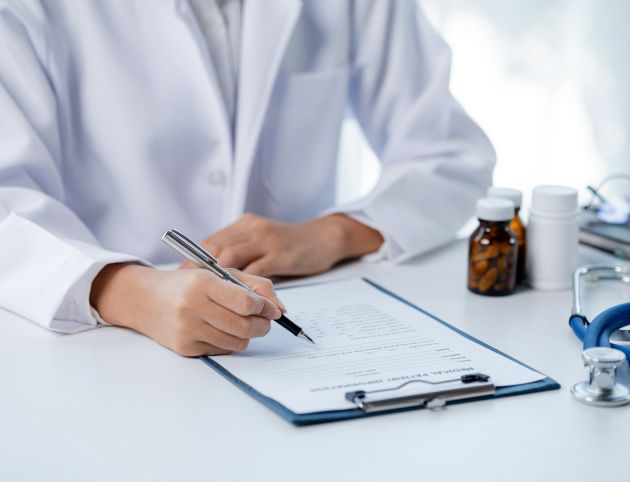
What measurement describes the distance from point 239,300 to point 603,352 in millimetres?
327

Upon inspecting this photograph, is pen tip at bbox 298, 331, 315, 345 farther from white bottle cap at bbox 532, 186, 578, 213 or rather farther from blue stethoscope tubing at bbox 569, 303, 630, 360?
white bottle cap at bbox 532, 186, 578, 213

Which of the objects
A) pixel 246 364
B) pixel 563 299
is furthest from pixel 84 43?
pixel 563 299

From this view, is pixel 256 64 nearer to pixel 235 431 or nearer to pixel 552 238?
pixel 552 238

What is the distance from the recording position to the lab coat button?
125 cm

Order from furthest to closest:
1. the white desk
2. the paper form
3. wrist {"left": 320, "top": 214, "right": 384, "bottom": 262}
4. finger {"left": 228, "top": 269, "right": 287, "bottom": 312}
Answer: wrist {"left": 320, "top": 214, "right": 384, "bottom": 262}, finger {"left": 228, "top": 269, "right": 287, "bottom": 312}, the paper form, the white desk

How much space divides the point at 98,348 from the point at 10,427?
0.17 m

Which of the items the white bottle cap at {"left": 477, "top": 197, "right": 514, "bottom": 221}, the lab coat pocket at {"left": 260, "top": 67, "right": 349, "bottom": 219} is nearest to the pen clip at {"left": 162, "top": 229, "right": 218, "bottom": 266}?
the white bottle cap at {"left": 477, "top": 197, "right": 514, "bottom": 221}

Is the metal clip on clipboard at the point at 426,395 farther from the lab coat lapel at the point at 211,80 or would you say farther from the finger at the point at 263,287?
the lab coat lapel at the point at 211,80

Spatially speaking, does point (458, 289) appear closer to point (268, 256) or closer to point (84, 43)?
point (268, 256)

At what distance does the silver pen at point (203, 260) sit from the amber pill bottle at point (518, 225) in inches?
13.3

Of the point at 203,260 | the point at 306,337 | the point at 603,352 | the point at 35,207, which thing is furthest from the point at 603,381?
the point at 35,207

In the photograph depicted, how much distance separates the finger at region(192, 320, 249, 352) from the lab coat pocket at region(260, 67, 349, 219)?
54cm

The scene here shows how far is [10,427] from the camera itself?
2.33ft

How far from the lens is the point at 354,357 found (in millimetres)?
810
